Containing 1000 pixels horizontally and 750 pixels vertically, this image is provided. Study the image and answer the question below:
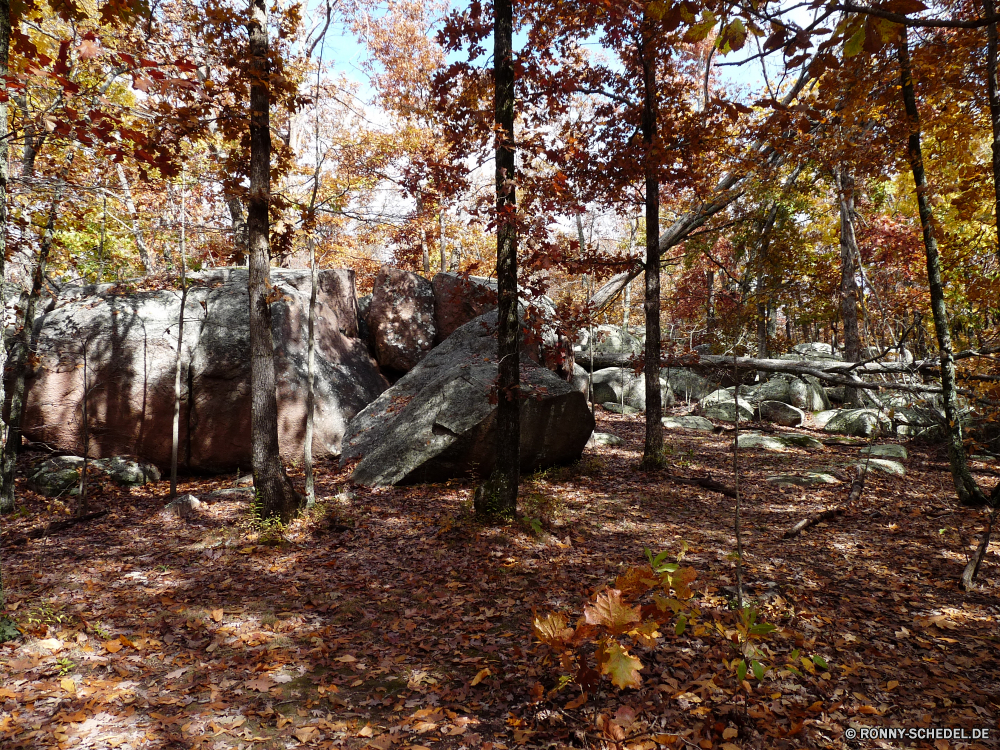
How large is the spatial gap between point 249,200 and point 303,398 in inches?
200

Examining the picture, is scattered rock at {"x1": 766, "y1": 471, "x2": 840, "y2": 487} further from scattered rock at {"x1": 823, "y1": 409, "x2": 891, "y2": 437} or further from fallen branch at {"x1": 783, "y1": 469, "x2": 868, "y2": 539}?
scattered rock at {"x1": 823, "y1": 409, "x2": 891, "y2": 437}

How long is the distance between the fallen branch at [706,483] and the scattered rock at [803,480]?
1189 millimetres

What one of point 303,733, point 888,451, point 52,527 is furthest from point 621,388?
point 303,733

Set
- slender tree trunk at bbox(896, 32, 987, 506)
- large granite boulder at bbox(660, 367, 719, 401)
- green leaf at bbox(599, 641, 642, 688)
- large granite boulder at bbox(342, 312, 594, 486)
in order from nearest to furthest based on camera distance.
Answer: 1. green leaf at bbox(599, 641, 642, 688)
2. slender tree trunk at bbox(896, 32, 987, 506)
3. large granite boulder at bbox(342, 312, 594, 486)
4. large granite boulder at bbox(660, 367, 719, 401)

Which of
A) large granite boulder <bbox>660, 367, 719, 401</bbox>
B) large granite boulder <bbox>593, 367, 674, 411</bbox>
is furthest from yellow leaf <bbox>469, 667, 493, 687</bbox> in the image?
large granite boulder <bbox>660, 367, 719, 401</bbox>

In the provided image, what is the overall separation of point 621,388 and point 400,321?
7921mm

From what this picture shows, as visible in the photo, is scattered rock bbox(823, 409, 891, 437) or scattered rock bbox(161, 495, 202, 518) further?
scattered rock bbox(823, 409, 891, 437)

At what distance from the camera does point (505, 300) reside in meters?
7.06

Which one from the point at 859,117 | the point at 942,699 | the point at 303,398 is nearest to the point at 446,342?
the point at 303,398

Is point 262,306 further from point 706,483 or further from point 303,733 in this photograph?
point 706,483

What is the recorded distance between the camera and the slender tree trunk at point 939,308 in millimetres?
7270

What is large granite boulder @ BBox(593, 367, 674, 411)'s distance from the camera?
58.0 feet

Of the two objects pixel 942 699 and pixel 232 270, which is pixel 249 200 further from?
pixel 942 699

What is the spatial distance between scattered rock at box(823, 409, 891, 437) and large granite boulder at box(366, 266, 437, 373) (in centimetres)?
1129
